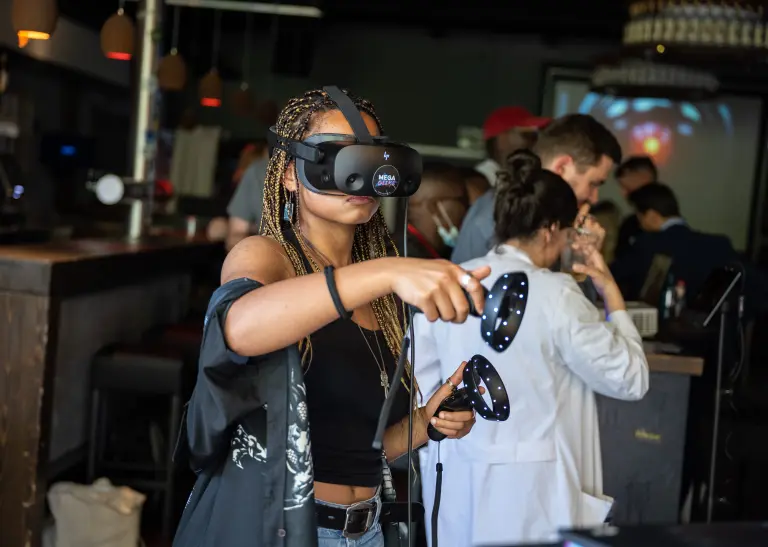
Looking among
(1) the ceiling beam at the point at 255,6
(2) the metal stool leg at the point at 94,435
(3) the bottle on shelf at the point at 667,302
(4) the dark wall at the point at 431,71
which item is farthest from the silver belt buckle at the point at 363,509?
(4) the dark wall at the point at 431,71

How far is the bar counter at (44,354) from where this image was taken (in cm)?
341

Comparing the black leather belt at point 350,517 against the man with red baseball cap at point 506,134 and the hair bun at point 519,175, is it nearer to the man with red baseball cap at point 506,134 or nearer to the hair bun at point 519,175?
the hair bun at point 519,175

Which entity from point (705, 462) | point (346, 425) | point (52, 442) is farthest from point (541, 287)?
point (705, 462)

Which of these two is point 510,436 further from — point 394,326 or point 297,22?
point 297,22

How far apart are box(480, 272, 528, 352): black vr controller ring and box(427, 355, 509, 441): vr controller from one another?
0.93ft

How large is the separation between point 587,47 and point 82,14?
5095 mm

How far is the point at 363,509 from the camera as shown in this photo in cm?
165

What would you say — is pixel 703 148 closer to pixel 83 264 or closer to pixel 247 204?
pixel 247 204

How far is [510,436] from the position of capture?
268 cm

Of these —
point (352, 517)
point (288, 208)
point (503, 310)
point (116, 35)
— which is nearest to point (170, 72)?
point (116, 35)

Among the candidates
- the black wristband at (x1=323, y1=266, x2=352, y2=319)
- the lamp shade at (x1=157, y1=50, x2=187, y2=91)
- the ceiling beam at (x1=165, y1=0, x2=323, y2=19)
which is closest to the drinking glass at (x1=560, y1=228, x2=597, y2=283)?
the black wristband at (x1=323, y1=266, x2=352, y2=319)

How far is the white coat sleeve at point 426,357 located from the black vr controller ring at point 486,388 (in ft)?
3.67

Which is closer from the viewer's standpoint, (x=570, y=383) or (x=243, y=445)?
(x=243, y=445)

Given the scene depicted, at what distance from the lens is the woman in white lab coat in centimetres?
265
